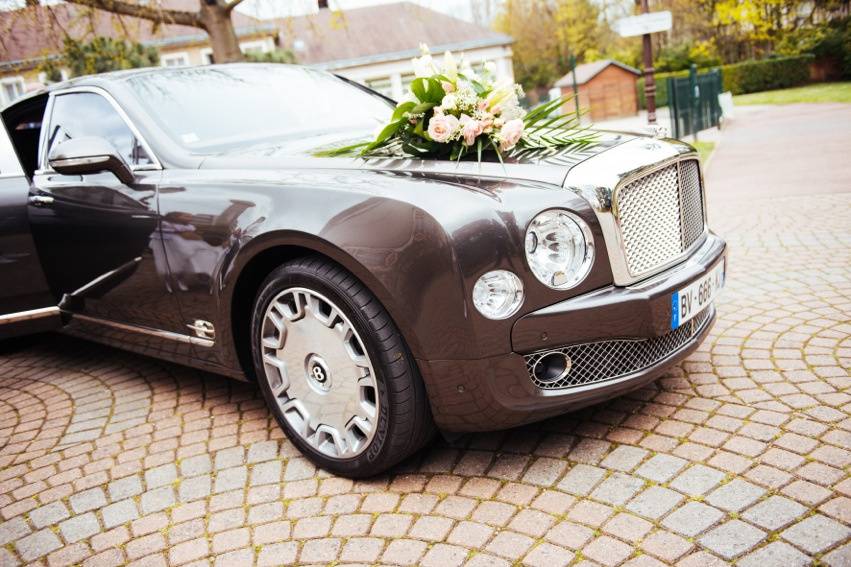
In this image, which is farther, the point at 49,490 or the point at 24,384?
the point at 24,384

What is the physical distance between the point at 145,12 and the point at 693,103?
11.0m

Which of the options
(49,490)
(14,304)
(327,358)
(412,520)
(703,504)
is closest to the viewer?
(703,504)

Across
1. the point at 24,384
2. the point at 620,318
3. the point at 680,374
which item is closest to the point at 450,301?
the point at 620,318

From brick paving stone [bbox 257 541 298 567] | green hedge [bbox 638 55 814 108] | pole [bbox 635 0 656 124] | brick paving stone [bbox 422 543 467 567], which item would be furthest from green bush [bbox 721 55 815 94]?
brick paving stone [bbox 257 541 298 567]

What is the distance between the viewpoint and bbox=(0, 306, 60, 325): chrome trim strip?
390 cm

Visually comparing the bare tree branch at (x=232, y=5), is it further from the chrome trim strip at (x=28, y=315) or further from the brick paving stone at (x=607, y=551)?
the brick paving stone at (x=607, y=551)

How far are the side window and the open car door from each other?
304 mm

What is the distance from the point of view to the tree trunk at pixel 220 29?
10352mm

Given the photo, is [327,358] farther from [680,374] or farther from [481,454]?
[680,374]

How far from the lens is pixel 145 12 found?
403 inches

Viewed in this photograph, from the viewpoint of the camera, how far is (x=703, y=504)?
2.21 m

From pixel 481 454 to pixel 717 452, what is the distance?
2.78 ft

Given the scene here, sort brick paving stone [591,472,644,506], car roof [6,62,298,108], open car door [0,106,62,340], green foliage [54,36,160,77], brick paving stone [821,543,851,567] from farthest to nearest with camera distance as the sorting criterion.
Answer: green foliage [54,36,160,77]
open car door [0,106,62,340]
car roof [6,62,298,108]
brick paving stone [591,472,644,506]
brick paving stone [821,543,851,567]

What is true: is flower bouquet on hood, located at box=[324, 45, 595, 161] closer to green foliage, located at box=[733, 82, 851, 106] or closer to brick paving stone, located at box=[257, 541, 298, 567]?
brick paving stone, located at box=[257, 541, 298, 567]
